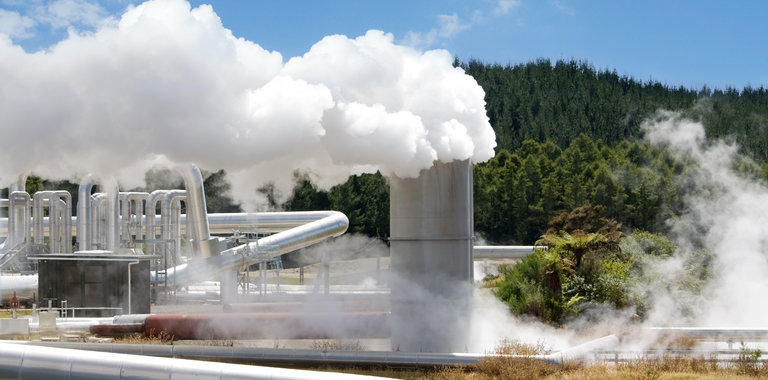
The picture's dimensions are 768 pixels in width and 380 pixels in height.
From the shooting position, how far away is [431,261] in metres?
18.4

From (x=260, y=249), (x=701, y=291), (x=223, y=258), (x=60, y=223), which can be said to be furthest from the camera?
(x=60, y=223)

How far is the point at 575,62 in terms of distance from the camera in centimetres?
17388

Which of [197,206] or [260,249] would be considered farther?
[260,249]

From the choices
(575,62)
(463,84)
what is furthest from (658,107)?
(463,84)

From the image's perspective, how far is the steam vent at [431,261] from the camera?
18453 millimetres

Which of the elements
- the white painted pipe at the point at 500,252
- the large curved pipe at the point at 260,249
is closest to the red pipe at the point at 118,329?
the large curved pipe at the point at 260,249

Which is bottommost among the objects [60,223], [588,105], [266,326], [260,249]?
[266,326]

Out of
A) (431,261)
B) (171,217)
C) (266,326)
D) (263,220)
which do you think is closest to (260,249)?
(263,220)

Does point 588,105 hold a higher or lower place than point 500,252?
higher

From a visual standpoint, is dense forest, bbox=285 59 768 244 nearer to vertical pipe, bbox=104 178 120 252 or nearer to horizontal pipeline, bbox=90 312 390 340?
vertical pipe, bbox=104 178 120 252

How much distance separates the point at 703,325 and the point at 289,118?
15.5 m

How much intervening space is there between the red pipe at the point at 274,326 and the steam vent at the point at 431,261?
1.33m

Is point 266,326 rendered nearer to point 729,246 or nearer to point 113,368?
point 113,368

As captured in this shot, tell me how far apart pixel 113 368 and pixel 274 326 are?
801 cm
